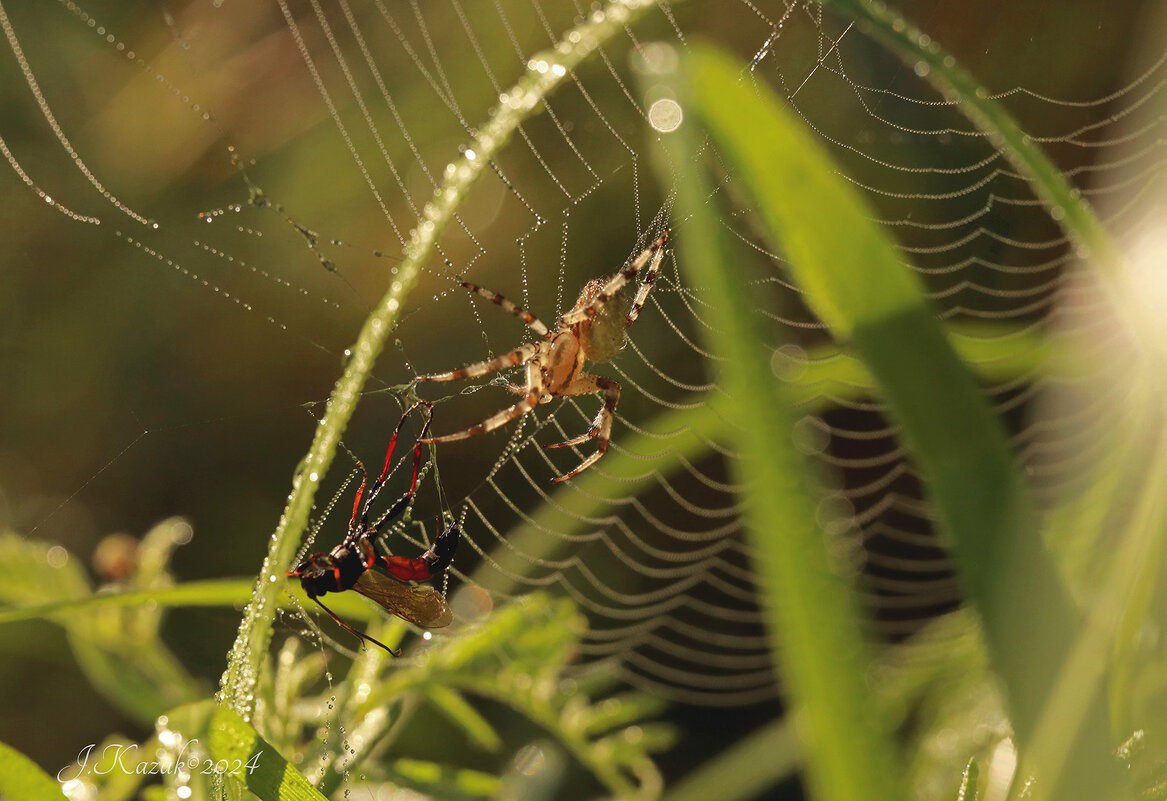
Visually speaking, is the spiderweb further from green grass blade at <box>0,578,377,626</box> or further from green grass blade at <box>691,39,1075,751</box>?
green grass blade at <box>691,39,1075,751</box>

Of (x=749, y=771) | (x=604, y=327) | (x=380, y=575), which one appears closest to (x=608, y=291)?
(x=604, y=327)

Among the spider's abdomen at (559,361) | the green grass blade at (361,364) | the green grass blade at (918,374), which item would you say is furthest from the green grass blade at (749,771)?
the green grass blade at (918,374)

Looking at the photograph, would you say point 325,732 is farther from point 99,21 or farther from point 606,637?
point 99,21

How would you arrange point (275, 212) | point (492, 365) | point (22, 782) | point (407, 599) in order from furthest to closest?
point (275, 212), point (492, 365), point (407, 599), point (22, 782)

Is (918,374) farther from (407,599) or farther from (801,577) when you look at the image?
(407,599)

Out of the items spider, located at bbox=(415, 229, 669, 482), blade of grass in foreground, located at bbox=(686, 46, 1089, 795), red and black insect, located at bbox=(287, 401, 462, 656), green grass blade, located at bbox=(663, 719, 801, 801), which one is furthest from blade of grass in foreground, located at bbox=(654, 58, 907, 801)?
green grass blade, located at bbox=(663, 719, 801, 801)

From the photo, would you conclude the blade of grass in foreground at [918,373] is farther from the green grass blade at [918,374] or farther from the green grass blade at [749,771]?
the green grass blade at [749,771]

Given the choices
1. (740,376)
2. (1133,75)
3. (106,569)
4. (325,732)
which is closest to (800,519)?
(740,376)
